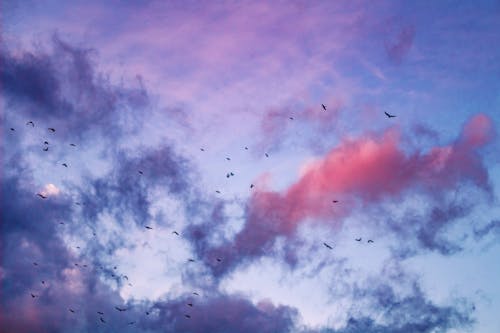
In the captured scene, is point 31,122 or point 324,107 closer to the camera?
point 324,107

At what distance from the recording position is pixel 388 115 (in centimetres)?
5534

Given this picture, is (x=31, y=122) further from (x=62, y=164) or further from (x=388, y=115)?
(x=388, y=115)

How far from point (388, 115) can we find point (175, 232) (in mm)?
41241

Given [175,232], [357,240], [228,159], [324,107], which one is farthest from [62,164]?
[357,240]

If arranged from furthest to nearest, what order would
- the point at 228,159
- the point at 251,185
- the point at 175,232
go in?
1. the point at 175,232
2. the point at 251,185
3. the point at 228,159

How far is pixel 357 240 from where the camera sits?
72438mm

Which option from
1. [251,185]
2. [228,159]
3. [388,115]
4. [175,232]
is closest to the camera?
[388,115]

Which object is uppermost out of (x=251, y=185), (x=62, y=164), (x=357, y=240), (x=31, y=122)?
(x=31, y=122)

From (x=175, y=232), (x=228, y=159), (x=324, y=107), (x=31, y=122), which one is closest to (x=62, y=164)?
(x=31, y=122)

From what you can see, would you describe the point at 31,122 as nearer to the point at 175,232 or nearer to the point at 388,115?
the point at 175,232

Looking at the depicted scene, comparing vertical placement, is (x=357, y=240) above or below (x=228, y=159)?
below

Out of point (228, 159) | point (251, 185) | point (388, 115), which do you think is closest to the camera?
point (388, 115)

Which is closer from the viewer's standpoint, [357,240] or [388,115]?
[388,115]

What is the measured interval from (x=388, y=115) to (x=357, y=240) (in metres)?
24.7
